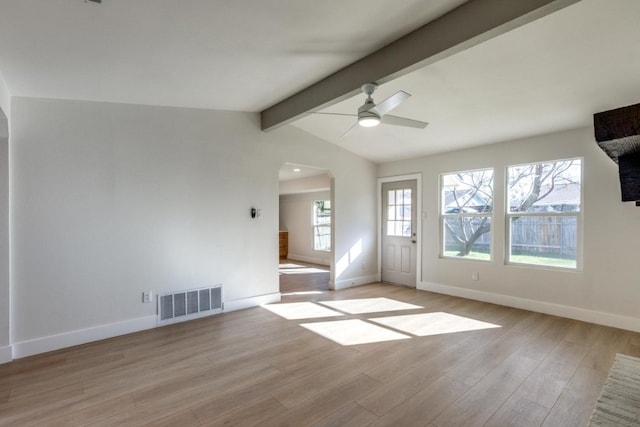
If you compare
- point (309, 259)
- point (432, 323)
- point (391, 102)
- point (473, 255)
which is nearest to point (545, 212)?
point (473, 255)

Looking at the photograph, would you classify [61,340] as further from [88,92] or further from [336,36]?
[336,36]

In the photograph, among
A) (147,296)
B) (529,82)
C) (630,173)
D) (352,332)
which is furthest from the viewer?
(147,296)

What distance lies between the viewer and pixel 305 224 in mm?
9430

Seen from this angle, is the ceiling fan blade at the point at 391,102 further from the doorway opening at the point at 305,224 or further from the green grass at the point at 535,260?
the doorway opening at the point at 305,224

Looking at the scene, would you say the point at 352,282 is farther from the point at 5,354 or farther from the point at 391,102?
the point at 5,354

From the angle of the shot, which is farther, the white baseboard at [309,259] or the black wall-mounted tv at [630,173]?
the white baseboard at [309,259]

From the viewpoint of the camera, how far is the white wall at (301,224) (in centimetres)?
899

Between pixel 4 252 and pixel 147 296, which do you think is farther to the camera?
pixel 147 296

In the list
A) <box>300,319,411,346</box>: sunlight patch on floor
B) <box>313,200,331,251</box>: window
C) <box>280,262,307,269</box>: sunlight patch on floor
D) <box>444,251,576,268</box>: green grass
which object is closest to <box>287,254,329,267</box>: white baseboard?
<box>313,200,331,251</box>: window

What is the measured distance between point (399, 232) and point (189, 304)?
13.0ft

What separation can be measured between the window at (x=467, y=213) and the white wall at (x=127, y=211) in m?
2.85

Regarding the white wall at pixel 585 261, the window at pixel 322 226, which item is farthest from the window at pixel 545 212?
the window at pixel 322 226

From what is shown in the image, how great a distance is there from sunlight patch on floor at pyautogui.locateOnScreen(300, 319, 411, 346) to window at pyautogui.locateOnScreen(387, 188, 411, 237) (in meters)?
2.63

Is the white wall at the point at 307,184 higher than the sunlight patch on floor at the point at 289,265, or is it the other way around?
the white wall at the point at 307,184
